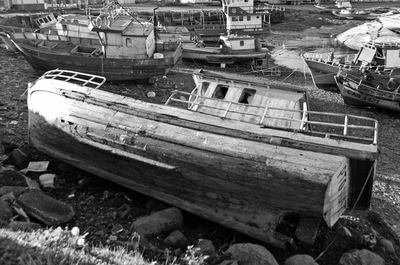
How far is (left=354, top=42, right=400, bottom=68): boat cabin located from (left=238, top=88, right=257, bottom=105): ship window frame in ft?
48.6

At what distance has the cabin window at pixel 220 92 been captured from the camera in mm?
11609

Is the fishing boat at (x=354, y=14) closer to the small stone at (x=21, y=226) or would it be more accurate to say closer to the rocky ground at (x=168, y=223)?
the rocky ground at (x=168, y=223)

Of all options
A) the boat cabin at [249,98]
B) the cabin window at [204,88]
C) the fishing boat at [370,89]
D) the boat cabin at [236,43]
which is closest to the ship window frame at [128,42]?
the cabin window at [204,88]

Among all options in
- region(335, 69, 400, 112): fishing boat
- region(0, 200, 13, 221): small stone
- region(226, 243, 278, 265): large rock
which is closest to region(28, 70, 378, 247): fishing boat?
region(226, 243, 278, 265): large rock

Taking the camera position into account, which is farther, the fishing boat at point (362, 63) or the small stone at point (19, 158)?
the fishing boat at point (362, 63)

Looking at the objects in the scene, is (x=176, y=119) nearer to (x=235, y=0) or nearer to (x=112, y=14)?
(x=112, y=14)

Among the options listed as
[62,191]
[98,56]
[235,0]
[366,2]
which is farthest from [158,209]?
[366,2]

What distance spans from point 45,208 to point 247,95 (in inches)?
249

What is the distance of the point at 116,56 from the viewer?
19812mm

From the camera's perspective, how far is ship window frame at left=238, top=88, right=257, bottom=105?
36.5 ft

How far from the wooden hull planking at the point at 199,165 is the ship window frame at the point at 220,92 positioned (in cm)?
211

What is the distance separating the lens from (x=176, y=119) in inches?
368

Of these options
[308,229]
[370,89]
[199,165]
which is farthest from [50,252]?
[370,89]

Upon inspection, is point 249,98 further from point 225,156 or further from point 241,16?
point 241,16
